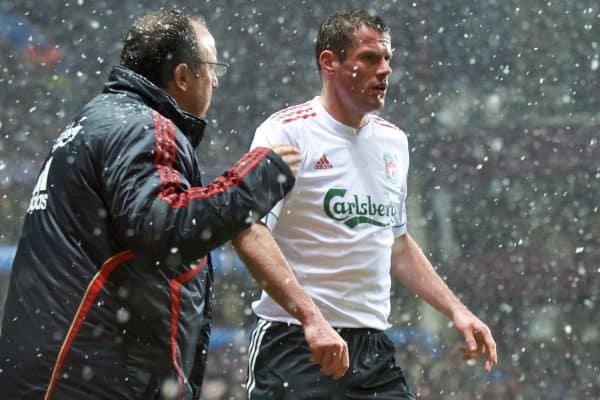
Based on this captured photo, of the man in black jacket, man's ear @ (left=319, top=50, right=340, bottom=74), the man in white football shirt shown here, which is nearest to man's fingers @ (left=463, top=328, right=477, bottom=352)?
the man in white football shirt

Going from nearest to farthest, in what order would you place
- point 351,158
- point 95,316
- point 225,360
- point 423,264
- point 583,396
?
point 95,316 < point 351,158 < point 423,264 < point 225,360 < point 583,396

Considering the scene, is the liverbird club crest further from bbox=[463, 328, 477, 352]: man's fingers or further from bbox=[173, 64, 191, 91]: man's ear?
bbox=[173, 64, 191, 91]: man's ear

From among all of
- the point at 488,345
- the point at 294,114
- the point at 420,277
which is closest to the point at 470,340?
the point at 488,345

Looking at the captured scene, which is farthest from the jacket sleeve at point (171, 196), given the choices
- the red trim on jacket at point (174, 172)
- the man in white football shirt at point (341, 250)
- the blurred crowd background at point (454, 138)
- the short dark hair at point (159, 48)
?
the blurred crowd background at point (454, 138)

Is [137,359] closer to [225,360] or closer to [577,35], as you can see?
[225,360]

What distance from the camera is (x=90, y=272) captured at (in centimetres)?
202

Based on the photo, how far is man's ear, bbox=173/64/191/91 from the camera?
2326 mm

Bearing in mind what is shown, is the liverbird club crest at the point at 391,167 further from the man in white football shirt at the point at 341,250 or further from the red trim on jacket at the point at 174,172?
the red trim on jacket at the point at 174,172

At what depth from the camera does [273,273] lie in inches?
101

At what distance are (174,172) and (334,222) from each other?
96cm

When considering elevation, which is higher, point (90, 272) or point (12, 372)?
point (90, 272)

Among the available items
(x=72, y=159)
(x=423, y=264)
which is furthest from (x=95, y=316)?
(x=423, y=264)

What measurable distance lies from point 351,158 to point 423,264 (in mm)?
433

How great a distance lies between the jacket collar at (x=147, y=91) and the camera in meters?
2.23
